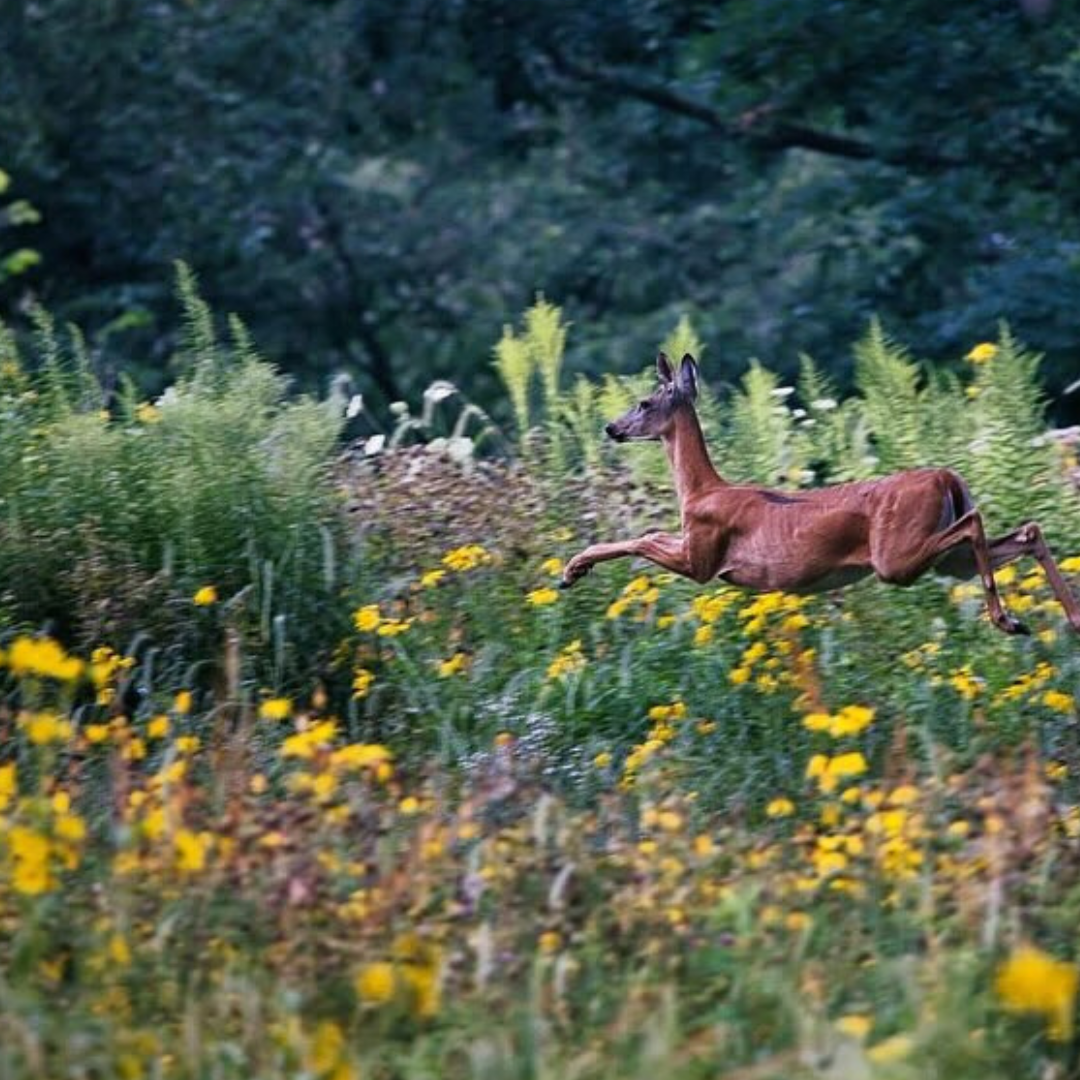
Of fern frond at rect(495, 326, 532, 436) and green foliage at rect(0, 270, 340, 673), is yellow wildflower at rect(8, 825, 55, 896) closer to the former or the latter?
green foliage at rect(0, 270, 340, 673)

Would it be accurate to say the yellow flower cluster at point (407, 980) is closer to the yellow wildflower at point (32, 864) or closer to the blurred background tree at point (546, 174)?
the yellow wildflower at point (32, 864)

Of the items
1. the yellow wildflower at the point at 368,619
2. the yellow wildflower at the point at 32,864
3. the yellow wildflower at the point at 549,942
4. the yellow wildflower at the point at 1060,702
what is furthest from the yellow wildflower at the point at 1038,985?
the yellow wildflower at the point at 368,619

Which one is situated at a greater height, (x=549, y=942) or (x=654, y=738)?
(x=549, y=942)

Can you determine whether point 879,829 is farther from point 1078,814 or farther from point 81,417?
point 81,417

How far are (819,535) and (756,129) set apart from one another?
24.6 ft

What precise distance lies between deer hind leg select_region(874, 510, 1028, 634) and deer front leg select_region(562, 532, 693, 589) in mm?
641

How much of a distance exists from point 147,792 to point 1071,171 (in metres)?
9.35

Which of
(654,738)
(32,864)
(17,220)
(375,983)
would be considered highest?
(17,220)

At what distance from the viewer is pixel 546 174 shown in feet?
64.2

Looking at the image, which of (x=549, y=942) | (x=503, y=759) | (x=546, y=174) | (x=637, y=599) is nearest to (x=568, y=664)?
(x=637, y=599)

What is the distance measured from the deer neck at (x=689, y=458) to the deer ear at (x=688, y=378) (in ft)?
0.20

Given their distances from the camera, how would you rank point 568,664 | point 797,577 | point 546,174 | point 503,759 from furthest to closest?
1. point 546,174
2. point 568,664
3. point 797,577
4. point 503,759

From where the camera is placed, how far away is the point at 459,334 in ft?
62.6

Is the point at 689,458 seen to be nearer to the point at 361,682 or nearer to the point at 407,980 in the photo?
the point at 361,682
